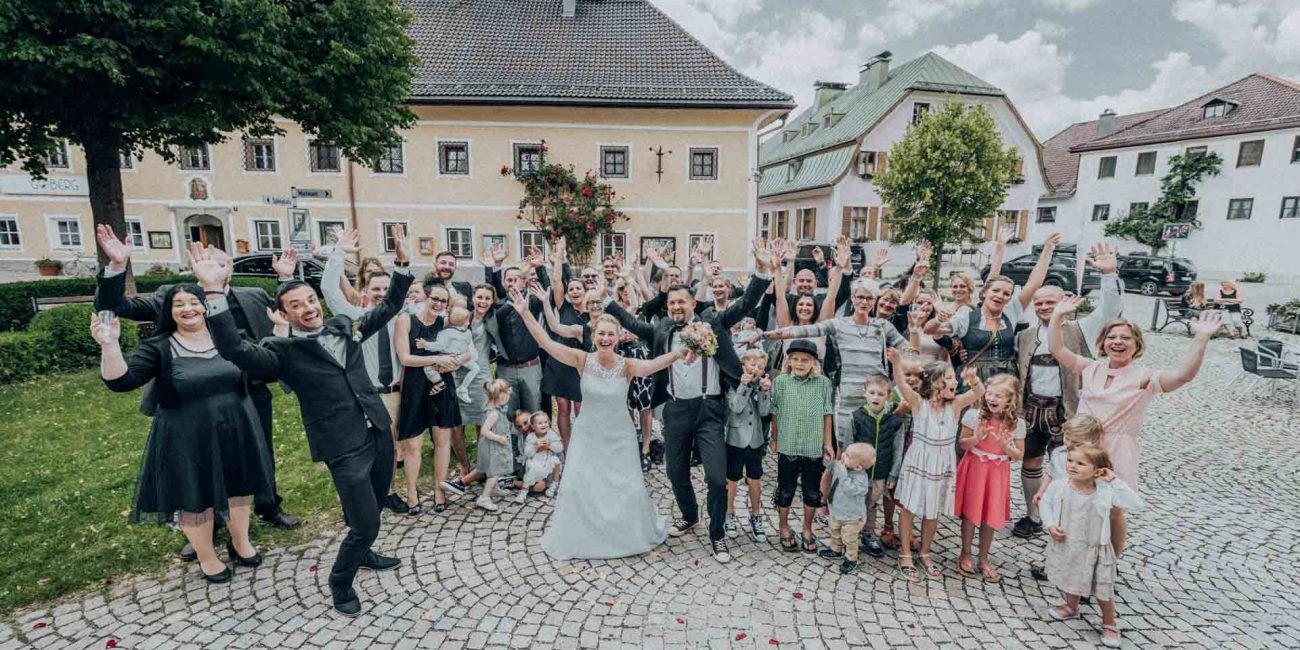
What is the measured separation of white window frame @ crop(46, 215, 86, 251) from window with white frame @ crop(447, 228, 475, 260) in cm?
1375

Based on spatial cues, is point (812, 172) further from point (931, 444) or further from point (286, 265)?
point (286, 265)

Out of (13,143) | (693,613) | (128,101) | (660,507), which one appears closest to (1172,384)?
(693,613)

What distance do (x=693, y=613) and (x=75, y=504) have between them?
6.23m

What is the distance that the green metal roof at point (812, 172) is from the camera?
31.7 meters

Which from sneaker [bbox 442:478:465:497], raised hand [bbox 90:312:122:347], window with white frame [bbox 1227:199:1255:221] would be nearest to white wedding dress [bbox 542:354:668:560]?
sneaker [bbox 442:478:465:497]

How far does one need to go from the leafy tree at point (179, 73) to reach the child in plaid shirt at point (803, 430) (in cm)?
1130

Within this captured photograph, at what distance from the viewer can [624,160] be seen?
2230 cm

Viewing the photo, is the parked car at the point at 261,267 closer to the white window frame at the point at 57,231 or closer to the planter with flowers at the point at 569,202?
the planter with flowers at the point at 569,202

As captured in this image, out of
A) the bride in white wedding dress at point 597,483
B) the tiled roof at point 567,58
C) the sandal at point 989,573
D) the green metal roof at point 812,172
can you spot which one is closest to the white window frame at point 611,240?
the tiled roof at point 567,58

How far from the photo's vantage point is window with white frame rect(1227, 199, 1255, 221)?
30250 mm

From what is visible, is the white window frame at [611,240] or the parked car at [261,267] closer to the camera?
the parked car at [261,267]

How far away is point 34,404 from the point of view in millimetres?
9039

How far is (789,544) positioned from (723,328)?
197cm

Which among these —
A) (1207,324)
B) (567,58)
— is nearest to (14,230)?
(567,58)
